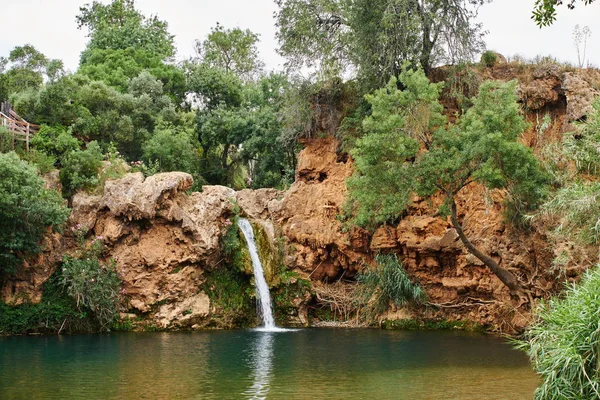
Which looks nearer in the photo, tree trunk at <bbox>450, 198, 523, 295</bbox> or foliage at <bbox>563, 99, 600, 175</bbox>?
foliage at <bbox>563, 99, 600, 175</bbox>

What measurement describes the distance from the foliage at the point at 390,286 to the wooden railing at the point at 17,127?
1477 cm

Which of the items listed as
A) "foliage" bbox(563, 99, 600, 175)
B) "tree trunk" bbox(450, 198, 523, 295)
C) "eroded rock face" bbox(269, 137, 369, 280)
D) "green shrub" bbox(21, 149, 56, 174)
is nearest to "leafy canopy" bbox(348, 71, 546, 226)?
"tree trunk" bbox(450, 198, 523, 295)

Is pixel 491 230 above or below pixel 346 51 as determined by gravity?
below

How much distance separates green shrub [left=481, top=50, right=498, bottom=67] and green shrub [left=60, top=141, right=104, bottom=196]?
1626 cm

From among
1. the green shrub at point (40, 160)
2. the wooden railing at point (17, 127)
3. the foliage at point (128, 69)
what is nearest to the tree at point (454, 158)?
the green shrub at point (40, 160)

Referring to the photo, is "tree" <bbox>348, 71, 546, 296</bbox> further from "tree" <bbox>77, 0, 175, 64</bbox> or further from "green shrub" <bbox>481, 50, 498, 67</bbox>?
"tree" <bbox>77, 0, 175, 64</bbox>

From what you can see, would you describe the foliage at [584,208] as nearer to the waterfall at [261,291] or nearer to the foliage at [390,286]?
the foliage at [390,286]

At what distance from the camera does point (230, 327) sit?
27.2 meters

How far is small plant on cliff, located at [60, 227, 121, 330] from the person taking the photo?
24.9m

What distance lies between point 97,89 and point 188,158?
542cm

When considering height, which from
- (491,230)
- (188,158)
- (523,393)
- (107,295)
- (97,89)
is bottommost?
(523,393)

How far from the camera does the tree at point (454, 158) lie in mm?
22022

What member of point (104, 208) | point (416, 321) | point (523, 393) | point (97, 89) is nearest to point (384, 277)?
point (416, 321)

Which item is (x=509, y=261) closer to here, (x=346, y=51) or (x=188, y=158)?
(x=346, y=51)
